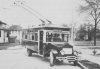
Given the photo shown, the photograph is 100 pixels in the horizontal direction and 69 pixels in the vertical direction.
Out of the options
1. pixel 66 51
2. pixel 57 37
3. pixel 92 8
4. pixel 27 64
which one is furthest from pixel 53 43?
pixel 92 8

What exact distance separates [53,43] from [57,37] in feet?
2.19

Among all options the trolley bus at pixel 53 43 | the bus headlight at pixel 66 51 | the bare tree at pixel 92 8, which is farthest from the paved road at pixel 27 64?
the bare tree at pixel 92 8

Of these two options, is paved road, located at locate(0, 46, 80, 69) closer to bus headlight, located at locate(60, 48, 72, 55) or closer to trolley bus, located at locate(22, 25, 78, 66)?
trolley bus, located at locate(22, 25, 78, 66)

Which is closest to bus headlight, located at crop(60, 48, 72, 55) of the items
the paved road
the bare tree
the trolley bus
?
the trolley bus

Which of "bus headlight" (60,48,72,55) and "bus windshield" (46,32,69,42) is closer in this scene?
"bus headlight" (60,48,72,55)

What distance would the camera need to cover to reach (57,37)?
48.1 feet

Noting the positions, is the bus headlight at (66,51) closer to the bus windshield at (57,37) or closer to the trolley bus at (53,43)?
the trolley bus at (53,43)

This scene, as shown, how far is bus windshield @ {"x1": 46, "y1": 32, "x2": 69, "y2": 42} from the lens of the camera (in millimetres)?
14469

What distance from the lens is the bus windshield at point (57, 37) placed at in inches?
570

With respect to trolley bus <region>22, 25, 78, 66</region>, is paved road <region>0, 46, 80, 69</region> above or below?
below

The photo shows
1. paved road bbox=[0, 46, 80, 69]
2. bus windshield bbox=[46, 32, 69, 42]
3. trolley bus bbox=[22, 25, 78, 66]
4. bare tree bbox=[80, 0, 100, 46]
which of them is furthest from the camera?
bare tree bbox=[80, 0, 100, 46]

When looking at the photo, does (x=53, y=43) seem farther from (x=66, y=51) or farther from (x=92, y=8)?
(x=92, y=8)

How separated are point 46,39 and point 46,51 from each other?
92cm

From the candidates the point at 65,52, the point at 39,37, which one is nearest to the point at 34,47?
the point at 39,37
